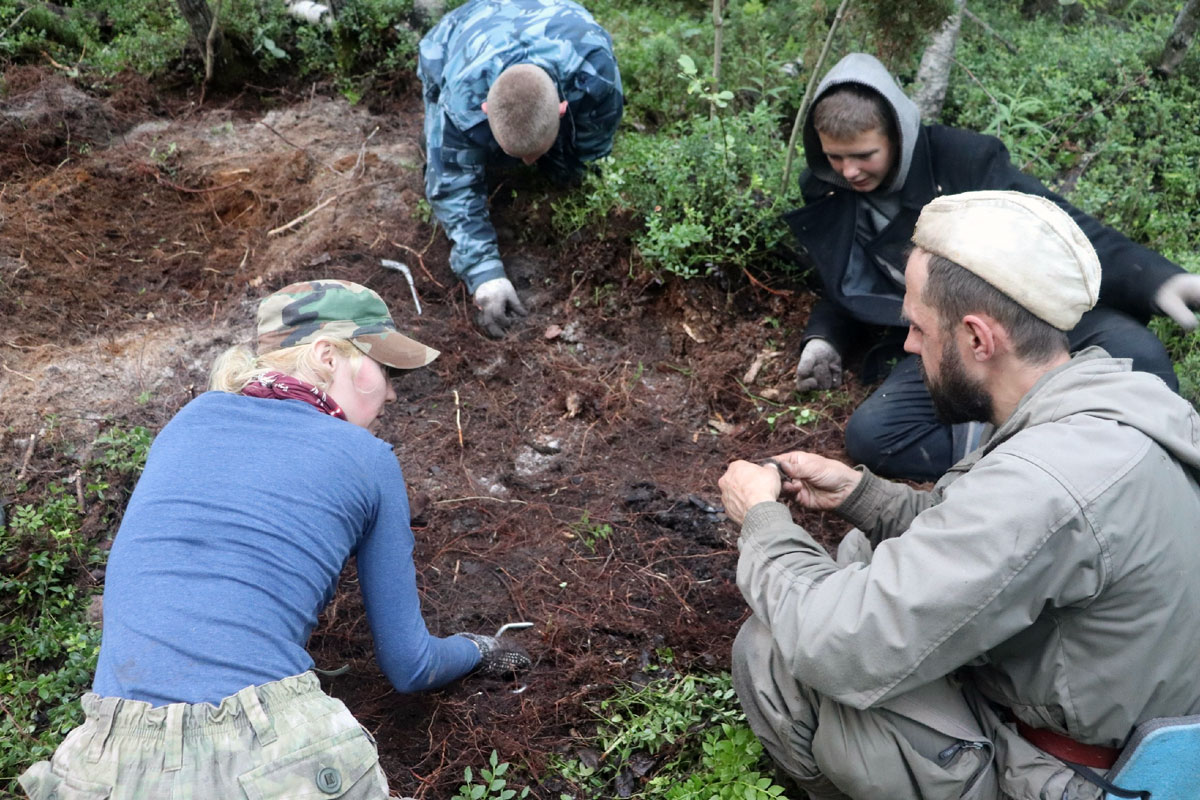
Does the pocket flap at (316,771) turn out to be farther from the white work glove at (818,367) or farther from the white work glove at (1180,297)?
the white work glove at (1180,297)

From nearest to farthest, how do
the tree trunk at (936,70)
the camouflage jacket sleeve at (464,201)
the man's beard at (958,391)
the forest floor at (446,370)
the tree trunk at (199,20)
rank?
1. the man's beard at (958,391)
2. the forest floor at (446,370)
3. the camouflage jacket sleeve at (464,201)
4. the tree trunk at (936,70)
5. the tree trunk at (199,20)

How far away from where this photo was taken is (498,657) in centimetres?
279

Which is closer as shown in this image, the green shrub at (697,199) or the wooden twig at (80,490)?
the wooden twig at (80,490)

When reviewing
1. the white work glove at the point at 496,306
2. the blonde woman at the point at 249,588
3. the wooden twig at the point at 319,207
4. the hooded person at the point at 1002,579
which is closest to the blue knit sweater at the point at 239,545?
the blonde woman at the point at 249,588

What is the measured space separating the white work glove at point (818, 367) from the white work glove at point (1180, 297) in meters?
1.28

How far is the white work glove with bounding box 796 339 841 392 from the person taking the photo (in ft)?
13.0

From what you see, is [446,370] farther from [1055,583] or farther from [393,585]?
[1055,583]

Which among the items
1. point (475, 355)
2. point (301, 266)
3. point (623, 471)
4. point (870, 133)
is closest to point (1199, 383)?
point (870, 133)

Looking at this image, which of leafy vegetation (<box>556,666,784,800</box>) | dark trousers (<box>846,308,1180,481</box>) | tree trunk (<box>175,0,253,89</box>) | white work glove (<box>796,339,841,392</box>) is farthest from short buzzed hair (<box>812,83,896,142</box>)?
tree trunk (<box>175,0,253,89</box>)

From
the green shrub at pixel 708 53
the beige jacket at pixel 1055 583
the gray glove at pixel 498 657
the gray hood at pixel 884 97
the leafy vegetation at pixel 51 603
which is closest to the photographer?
the beige jacket at pixel 1055 583

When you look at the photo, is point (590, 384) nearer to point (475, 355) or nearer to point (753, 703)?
point (475, 355)

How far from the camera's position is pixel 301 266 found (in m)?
4.66

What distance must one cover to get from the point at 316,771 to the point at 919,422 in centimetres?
269

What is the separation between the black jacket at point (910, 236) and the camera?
11.4ft
